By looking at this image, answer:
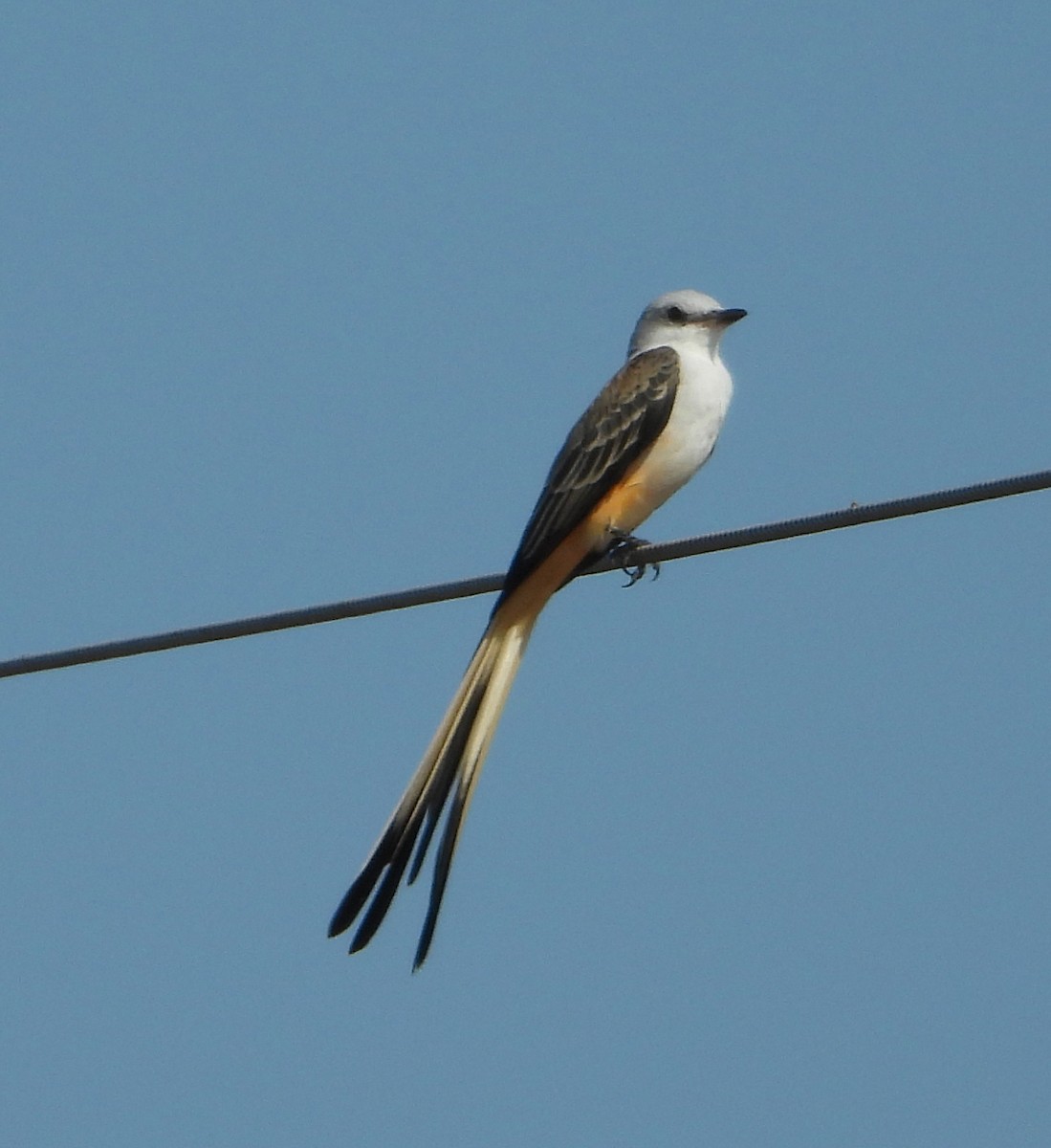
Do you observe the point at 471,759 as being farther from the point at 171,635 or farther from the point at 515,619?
the point at 171,635

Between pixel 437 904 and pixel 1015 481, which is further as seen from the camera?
pixel 437 904

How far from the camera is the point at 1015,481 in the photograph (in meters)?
4.44

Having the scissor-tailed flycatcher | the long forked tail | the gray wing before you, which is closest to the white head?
the scissor-tailed flycatcher

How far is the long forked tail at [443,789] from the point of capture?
5699mm

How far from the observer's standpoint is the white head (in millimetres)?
7543

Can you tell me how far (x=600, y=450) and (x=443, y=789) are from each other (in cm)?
135

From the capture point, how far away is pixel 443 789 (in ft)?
19.9

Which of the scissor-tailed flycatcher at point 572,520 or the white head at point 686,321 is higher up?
the white head at point 686,321

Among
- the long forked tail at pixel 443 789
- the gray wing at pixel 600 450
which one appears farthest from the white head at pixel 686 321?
the long forked tail at pixel 443 789

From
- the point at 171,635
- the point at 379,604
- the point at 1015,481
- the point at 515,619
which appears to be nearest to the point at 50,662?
the point at 171,635

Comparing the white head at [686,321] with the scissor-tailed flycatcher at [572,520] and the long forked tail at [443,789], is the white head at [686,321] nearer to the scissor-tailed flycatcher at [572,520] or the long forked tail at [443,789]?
the scissor-tailed flycatcher at [572,520]

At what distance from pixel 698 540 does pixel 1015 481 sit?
0.91m

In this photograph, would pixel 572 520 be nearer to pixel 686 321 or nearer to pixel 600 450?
pixel 600 450

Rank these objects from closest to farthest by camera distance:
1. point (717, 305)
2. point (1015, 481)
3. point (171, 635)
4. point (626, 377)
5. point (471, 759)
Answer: point (1015, 481)
point (171, 635)
point (471, 759)
point (626, 377)
point (717, 305)
